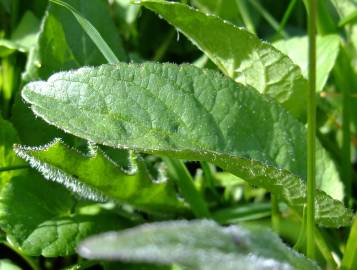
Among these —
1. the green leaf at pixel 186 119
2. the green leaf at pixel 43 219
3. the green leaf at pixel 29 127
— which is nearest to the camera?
the green leaf at pixel 186 119

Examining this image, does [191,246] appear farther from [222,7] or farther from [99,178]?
[222,7]

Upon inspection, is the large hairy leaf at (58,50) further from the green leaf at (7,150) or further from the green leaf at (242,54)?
the green leaf at (242,54)

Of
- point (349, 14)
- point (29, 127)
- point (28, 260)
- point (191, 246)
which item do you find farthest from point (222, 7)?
point (191, 246)

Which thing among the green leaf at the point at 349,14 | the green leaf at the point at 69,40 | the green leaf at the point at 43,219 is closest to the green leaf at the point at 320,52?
the green leaf at the point at 349,14

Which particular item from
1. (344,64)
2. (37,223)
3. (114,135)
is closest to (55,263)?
(37,223)

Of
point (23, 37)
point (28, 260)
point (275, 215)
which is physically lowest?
point (28, 260)
